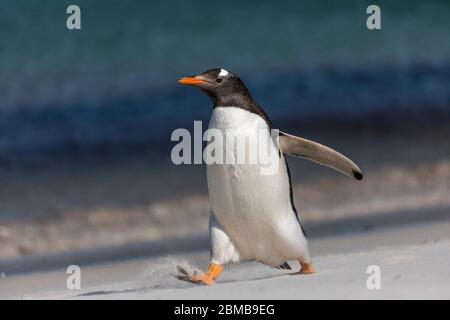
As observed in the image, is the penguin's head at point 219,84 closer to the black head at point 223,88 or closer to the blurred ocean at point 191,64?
the black head at point 223,88

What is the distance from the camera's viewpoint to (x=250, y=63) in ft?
36.9

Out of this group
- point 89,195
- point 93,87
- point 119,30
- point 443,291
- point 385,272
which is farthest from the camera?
point 119,30

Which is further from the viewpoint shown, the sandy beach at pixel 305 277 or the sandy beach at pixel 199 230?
the sandy beach at pixel 199 230

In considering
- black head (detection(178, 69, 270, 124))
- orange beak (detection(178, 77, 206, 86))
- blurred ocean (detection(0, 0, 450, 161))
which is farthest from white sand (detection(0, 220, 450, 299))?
blurred ocean (detection(0, 0, 450, 161))

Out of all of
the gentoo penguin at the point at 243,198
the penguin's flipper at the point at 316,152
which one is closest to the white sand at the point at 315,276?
the gentoo penguin at the point at 243,198

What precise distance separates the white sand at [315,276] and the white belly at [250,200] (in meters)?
0.17

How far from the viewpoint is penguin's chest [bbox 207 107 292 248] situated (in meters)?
5.03

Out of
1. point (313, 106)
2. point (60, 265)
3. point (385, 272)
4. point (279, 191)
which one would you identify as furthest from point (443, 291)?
point (313, 106)

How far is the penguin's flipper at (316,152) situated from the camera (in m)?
5.26

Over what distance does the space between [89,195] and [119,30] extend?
412cm

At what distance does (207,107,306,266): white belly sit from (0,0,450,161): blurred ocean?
4155mm

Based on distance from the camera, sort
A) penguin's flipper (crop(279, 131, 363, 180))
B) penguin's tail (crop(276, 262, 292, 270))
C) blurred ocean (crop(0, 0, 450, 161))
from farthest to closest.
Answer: blurred ocean (crop(0, 0, 450, 161)) → penguin's tail (crop(276, 262, 292, 270)) → penguin's flipper (crop(279, 131, 363, 180))

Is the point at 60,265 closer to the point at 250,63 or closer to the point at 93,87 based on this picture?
the point at 93,87

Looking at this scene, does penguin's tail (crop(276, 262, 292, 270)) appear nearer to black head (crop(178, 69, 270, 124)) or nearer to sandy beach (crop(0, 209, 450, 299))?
sandy beach (crop(0, 209, 450, 299))
